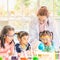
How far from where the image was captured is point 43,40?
1330 millimetres

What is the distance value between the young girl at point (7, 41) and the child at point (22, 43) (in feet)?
0.12

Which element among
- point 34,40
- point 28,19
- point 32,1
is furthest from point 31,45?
point 32,1

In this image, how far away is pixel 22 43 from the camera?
1.33m

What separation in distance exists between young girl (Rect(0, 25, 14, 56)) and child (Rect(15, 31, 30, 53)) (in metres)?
0.04

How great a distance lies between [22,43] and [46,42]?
146 mm

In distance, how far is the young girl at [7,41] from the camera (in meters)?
1.32

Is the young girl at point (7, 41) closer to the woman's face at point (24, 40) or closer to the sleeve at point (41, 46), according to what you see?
the woman's face at point (24, 40)

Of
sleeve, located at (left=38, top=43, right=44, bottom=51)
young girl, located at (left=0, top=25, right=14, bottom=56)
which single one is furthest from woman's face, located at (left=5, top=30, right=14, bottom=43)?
sleeve, located at (left=38, top=43, right=44, bottom=51)

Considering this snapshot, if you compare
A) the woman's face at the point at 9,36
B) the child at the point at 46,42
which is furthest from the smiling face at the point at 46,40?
the woman's face at the point at 9,36

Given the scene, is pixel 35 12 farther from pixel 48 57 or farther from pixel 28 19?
pixel 48 57

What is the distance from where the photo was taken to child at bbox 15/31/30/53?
1323mm

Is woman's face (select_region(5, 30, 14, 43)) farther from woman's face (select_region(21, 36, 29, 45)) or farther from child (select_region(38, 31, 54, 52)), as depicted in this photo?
child (select_region(38, 31, 54, 52))

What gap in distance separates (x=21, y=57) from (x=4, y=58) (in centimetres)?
10

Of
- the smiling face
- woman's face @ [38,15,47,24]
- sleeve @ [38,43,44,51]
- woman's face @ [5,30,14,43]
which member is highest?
woman's face @ [38,15,47,24]
